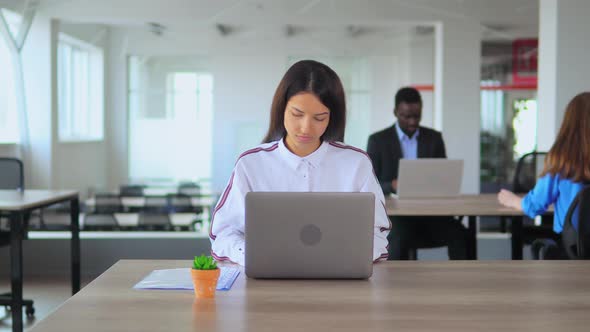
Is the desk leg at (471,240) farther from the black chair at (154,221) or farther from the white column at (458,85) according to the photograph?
the white column at (458,85)

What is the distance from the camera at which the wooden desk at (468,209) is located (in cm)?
421

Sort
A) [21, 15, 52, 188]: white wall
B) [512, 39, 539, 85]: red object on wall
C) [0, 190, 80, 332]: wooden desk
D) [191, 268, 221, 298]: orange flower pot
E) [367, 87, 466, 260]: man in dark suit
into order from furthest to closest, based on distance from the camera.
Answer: [512, 39, 539, 85]: red object on wall → [21, 15, 52, 188]: white wall → [367, 87, 466, 260]: man in dark suit → [0, 190, 80, 332]: wooden desk → [191, 268, 221, 298]: orange flower pot

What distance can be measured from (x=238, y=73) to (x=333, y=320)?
1354 cm

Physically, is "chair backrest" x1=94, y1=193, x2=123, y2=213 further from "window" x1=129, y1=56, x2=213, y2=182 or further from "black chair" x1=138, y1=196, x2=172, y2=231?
"window" x1=129, y1=56, x2=213, y2=182

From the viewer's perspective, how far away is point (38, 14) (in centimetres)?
954

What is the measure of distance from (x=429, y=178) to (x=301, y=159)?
2.34 meters

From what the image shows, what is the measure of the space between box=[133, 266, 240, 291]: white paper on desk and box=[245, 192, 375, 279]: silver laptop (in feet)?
0.38

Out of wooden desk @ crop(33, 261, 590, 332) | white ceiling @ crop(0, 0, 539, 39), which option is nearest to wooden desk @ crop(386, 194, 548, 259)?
wooden desk @ crop(33, 261, 590, 332)

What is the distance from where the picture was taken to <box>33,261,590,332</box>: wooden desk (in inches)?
64.7

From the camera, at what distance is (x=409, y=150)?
5.24m

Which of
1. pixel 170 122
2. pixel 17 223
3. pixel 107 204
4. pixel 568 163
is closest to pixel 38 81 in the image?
pixel 107 204

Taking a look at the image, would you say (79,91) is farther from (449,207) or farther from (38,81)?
(449,207)

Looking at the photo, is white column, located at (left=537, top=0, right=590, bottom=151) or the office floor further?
white column, located at (left=537, top=0, right=590, bottom=151)

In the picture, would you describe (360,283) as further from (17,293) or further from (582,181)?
(17,293)
